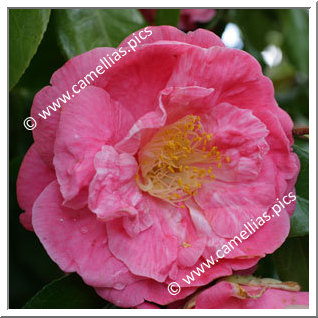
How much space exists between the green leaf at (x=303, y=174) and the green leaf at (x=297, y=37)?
0.58 metres

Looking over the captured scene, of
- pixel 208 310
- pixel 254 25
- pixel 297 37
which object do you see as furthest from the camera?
pixel 254 25

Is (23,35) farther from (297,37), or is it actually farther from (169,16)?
(297,37)

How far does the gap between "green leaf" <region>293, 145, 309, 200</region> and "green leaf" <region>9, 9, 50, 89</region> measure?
58 centimetres

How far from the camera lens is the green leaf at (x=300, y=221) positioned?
99 centimetres

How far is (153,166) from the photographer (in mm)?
1009

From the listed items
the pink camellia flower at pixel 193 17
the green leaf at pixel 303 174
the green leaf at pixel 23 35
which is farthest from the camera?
the pink camellia flower at pixel 193 17

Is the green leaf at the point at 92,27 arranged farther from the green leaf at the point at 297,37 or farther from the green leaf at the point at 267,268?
the green leaf at the point at 297,37

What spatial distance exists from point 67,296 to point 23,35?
1.66 feet

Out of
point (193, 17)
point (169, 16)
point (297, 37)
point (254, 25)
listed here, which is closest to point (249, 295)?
point (169, 16)

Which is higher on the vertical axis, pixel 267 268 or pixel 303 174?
pixel 303 174

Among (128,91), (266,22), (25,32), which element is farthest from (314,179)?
(266,22)

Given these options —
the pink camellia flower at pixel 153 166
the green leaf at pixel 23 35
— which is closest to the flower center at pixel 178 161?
the pink camellia flower at pixel 153 166

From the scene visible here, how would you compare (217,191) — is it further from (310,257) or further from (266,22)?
(266,22)
